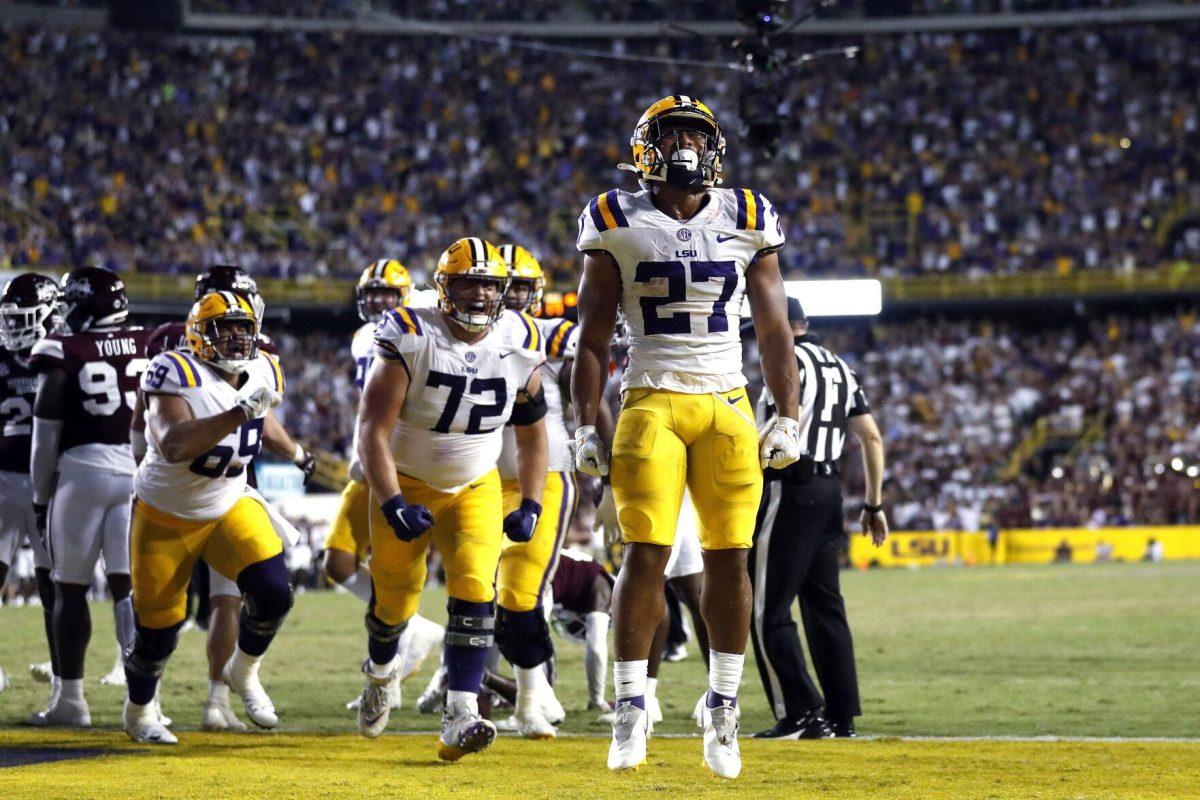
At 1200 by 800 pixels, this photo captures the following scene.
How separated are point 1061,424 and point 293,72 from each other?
17.9m

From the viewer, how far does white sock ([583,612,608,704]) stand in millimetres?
8586

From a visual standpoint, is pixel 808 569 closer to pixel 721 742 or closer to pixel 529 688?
pixel 529 688

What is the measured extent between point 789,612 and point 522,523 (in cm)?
155

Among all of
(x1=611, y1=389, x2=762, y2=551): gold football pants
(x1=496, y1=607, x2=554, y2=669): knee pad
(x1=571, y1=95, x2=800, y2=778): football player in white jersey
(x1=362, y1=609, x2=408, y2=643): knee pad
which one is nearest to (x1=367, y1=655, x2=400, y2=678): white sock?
(x1=362, y1=609, x2=408, y2=643): knee pad

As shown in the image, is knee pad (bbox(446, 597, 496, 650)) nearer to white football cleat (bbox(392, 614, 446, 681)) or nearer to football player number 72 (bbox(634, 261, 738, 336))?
football player number 72 (bbox(634, 261, 738, 336))

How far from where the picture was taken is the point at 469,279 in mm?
6438

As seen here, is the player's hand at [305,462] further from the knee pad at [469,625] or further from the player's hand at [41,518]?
the knee pad at [469,625]

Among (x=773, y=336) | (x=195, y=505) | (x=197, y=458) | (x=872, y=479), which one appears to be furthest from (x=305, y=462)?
(x=773, y=336)

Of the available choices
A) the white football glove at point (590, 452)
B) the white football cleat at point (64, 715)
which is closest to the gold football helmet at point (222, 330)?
the white football cleat at point (64, 715)

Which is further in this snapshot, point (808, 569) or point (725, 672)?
point (808, 569)

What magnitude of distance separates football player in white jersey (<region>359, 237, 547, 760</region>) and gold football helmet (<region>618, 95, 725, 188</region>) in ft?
3.37

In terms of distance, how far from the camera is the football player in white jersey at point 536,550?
7.31 m

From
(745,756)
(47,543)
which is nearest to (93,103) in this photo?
(47,543)

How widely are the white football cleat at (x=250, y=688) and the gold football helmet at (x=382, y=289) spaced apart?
7.27 feet
